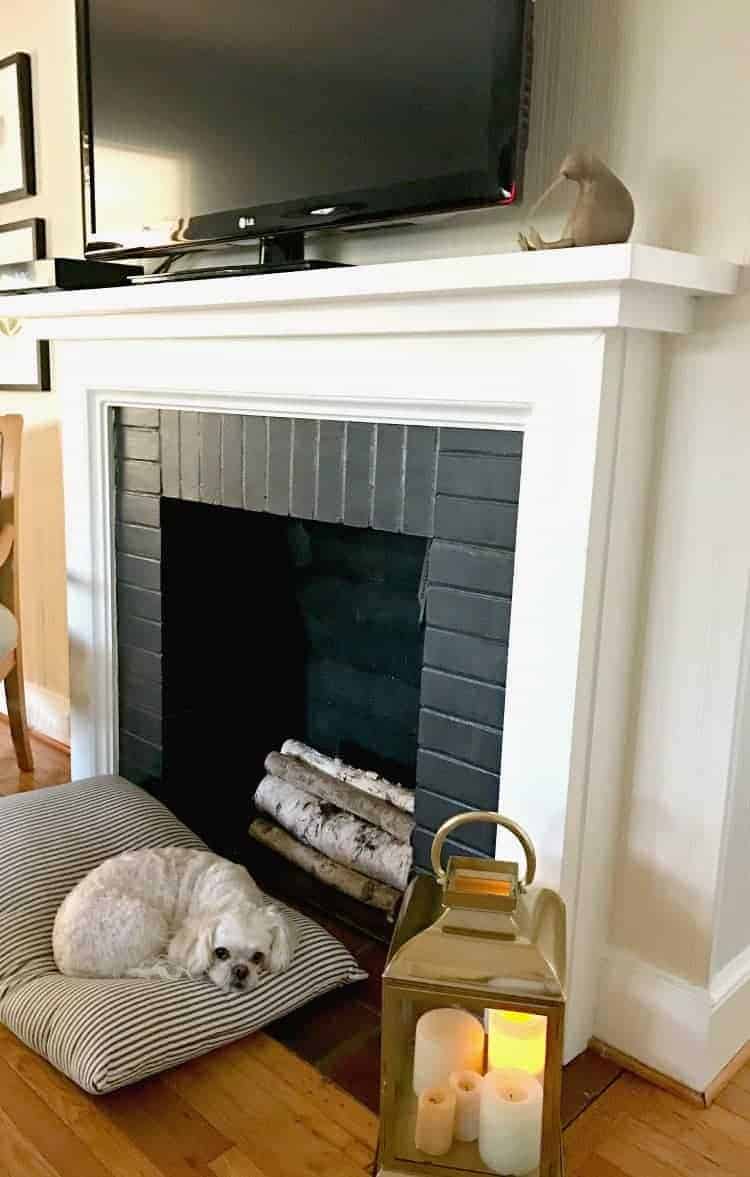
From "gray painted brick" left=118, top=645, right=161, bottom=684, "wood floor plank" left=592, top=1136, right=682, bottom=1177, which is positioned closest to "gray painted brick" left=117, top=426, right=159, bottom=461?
"gray painted brick" left=118, top=645, right=161, bottom=684

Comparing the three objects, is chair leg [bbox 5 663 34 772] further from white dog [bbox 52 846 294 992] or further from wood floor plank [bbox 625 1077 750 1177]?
wood floor plank [bbox 625 1077 750 1177]

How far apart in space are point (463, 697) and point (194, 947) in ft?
2.06

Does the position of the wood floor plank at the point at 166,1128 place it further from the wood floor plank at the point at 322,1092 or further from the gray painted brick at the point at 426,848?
the gray painted brick at the point at 426,848

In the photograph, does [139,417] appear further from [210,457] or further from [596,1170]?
[596,1170]

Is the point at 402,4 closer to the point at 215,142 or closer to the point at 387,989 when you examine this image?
the point at 215,142

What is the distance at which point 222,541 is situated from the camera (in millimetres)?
2334

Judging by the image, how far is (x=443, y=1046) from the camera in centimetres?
130

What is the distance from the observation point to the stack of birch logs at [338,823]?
2059mm

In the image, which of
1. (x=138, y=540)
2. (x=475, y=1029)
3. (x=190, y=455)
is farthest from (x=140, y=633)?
(x=475, y=1029)

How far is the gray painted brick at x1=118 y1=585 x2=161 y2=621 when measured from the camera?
2.22m

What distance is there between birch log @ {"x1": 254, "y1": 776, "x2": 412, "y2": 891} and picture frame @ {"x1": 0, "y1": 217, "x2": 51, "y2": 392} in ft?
4.33

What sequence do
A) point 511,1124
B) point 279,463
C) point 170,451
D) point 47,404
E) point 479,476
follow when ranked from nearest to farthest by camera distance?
point 511,1124
point 479,476
point 279,463
point 170,451
point 47,404

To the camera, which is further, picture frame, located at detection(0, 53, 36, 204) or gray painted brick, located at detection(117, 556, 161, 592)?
picture frame, located at detection(0, 53, 36, 204)

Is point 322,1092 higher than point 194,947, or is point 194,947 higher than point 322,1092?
point 194,947
